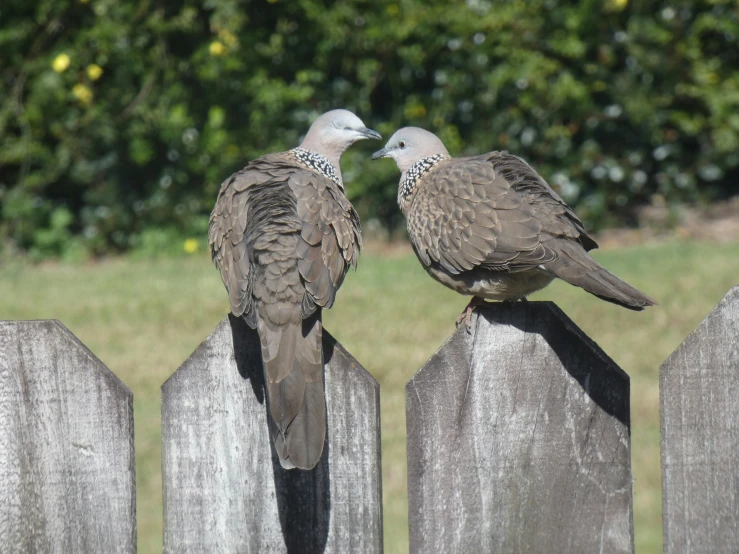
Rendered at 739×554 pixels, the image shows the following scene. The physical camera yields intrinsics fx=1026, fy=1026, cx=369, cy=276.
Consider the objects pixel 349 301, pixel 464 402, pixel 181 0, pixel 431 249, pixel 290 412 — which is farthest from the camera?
pixel 181 0

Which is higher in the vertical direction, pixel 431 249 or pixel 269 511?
pixel 431 249

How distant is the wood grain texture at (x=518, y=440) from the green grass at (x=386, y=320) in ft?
8.23

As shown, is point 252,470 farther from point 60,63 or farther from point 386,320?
point 60,63

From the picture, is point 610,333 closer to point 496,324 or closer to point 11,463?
point 496,324

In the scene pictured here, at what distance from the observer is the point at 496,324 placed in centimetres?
263

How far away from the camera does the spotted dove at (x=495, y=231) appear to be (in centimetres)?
314

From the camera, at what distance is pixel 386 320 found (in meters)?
7.30

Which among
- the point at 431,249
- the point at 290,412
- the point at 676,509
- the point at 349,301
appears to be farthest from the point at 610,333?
the point at 290,412

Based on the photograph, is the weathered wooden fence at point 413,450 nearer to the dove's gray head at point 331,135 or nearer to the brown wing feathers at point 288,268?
the brown wing feathers at point 288,268

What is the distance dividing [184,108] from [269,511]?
25.5 ft

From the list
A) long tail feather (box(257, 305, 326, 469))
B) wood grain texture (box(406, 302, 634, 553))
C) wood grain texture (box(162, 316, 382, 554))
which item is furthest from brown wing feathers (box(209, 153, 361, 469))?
wood grain texture (box(406, 302, 634, 553))

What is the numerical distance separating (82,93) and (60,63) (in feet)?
1.13

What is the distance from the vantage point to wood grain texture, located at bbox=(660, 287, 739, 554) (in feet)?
8.43

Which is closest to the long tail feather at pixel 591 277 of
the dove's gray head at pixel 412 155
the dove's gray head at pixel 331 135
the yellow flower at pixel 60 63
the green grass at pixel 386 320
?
the dove's gray head at pixel 412 155
